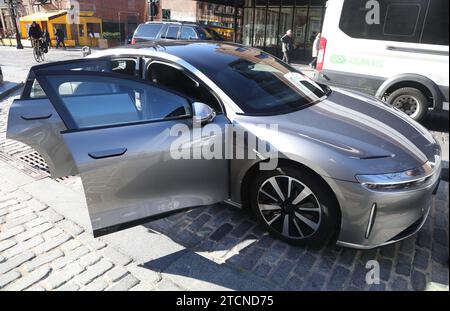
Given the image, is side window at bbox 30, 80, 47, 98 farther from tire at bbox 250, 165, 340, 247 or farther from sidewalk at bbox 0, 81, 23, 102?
sidewalk at bbox 0, 81, 23, 102

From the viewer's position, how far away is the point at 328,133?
264 cm

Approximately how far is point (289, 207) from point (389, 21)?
16.4 ft

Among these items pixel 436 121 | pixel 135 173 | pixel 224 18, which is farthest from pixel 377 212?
pixel 224 18

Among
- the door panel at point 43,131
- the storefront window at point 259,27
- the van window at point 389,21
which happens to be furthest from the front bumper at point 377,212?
the storefront window at point 259,27

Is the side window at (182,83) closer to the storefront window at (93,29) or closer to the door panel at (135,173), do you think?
the door panel at (135,173)

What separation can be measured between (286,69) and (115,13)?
133ft

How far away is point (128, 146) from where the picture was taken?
2543 mm

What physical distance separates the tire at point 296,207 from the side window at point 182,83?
31.5 inches

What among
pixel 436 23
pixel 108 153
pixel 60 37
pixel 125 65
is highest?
pixel 436 23

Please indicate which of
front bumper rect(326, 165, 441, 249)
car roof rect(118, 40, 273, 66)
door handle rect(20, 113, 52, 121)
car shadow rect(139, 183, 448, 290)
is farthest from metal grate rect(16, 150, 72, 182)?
front bumper rect(326, 165, 441, 249)

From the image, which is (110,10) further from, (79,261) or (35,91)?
(79,261)

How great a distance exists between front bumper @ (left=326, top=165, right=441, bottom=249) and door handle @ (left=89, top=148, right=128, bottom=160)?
5.14 feet

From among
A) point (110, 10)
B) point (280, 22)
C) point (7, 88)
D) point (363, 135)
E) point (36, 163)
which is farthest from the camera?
point (110, 10)

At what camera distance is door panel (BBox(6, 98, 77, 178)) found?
348 cm
